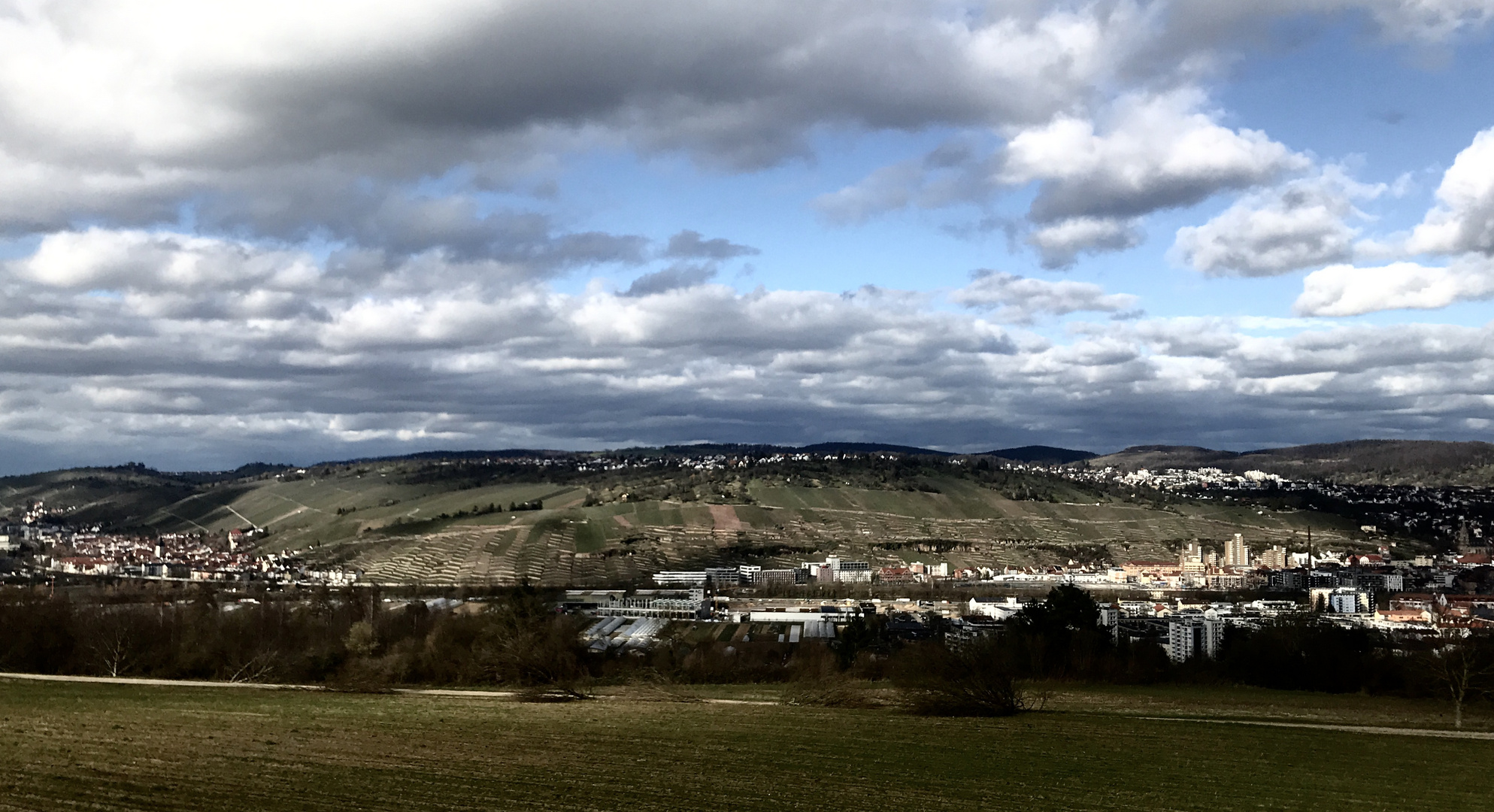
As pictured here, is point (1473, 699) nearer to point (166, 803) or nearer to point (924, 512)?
point (166, 803)

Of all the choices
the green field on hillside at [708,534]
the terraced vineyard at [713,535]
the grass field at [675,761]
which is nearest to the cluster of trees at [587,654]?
the grass field at [675,761]

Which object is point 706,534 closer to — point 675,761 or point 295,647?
point 295,647

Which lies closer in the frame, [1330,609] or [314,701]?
[314,701]

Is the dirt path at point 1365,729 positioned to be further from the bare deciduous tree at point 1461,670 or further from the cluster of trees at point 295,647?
the cluster of trees at point 295,647

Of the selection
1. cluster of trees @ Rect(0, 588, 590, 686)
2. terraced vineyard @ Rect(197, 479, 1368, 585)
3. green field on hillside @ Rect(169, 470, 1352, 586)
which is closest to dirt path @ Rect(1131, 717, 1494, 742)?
cluster of trees @ Rect(0, 588, 590, 686)

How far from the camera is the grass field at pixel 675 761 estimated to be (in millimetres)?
17391

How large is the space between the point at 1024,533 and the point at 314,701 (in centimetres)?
15337

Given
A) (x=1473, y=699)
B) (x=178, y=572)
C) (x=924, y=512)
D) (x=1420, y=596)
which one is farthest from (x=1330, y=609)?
(x=178, y=572)

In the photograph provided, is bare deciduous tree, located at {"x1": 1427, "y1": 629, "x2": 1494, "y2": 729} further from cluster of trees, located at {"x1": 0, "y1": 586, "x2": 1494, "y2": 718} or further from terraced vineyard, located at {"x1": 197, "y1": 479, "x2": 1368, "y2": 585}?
terraced vineyard, located at {"x1": 197, "y1": 479, "x2": 1368, "y2": 585}

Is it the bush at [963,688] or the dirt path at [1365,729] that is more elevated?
the bush at [963,688]

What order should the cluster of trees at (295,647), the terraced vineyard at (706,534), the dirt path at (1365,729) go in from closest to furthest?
the dirt path at (1365,729) → the cluster of trees at (295,647) → the terraced vineyard at (706,534)

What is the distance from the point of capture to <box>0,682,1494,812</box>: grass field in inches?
685

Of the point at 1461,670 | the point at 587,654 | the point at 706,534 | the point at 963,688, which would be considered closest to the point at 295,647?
the point at 587,654

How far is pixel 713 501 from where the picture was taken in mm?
182875
